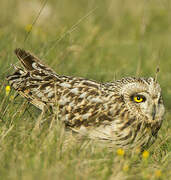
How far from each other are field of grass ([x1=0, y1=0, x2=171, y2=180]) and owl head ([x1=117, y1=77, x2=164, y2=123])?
0.32 m

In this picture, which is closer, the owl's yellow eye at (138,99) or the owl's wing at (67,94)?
the owl's yellow eye at (138,99)

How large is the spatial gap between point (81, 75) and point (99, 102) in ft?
5.51

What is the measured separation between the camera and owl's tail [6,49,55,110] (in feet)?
15.9

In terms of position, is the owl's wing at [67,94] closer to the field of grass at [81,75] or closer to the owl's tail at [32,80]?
the owl's tail at [32,80]

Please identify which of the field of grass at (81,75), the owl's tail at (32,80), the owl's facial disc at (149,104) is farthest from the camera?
the owl's tail at (32,80)

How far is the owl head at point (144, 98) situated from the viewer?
4.36 m

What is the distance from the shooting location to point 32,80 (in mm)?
4977

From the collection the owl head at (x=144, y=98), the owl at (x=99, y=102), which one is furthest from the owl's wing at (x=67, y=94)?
the owl head at (x=144, y=98)

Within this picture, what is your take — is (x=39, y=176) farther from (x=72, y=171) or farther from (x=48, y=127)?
(x=48, y=127)

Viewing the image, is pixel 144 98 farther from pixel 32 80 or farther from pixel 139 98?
pixel 32 80

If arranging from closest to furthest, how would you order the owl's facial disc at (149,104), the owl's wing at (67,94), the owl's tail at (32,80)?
1. the owl's facial disc at (149,104)
2. the owl's wing at (67,94)
3. the owl's tail at (32,80)

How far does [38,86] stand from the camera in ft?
16.1

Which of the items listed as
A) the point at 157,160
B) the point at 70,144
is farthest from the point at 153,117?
the point at 70,144

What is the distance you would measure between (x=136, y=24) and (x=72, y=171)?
Answer: 23.9ft
